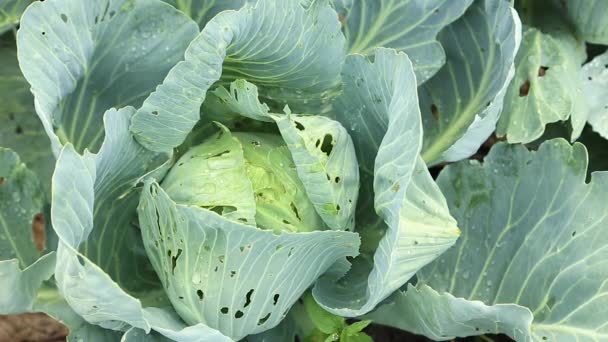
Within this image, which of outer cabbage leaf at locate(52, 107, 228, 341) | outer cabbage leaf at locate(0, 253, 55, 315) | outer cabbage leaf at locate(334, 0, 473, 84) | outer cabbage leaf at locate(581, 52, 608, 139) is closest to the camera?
outer cabbage leaf at locate(52, 107, 228, 341)

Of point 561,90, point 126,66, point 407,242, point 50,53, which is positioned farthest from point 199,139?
point 561,90

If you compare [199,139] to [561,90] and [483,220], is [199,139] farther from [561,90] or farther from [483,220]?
[561,90]

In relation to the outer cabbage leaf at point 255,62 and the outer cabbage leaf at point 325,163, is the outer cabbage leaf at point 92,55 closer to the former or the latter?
the outer cabbage leaf at point 255,62

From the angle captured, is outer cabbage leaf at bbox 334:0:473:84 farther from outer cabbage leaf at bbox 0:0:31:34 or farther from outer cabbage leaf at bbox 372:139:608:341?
outer cabbage leaf at bbox 0:0:31:34

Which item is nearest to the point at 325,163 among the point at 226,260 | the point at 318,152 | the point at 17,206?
the point at 318,152

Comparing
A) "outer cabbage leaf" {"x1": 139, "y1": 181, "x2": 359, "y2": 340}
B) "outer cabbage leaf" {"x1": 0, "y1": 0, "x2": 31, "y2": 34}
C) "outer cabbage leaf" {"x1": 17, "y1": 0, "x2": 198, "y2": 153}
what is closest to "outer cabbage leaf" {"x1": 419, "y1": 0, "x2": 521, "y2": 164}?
"outer cabbage leaf" {"x1": 139, "y1": 181, "x2": 359, "y2": 340}
